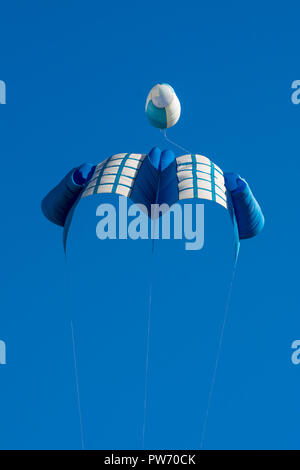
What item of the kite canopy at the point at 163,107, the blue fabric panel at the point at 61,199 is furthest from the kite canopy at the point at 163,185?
the kite canopy at the point at 163,107

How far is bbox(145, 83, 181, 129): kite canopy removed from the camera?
23.9 metres

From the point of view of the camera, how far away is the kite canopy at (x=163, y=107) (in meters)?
23.9

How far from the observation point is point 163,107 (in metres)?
24.1

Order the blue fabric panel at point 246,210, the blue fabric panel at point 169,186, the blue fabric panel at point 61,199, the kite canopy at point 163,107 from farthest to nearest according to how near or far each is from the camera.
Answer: the blue fabric panel at point 61,199, the blue fabric panel at point 246,210, the kite canopy at point 163,107, the blue fabric panel at point 169,186

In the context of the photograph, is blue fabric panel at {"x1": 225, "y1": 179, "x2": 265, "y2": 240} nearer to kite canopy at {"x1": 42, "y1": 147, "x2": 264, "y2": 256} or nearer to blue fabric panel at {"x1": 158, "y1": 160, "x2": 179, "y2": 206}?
kite canopy at {"x1": 42, "y1": 147, "x2": 264, "y2": 256}

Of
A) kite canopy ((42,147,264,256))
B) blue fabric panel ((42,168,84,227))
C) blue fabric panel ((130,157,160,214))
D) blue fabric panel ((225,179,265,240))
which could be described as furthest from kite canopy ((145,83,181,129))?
blue fabric panel ((42,168,84,227))

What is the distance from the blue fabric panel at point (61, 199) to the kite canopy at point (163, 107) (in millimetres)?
2602

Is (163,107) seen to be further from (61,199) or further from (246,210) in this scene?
(61,199)

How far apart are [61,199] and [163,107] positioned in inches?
144

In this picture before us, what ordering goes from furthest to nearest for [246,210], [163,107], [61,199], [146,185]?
[61,199]
[246,210]
[146,185]
[163,107]

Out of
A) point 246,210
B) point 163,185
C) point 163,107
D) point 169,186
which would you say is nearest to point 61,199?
point 163,185

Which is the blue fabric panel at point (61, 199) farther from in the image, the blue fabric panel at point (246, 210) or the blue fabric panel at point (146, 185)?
the blue fabric panel at point (246, 210)
